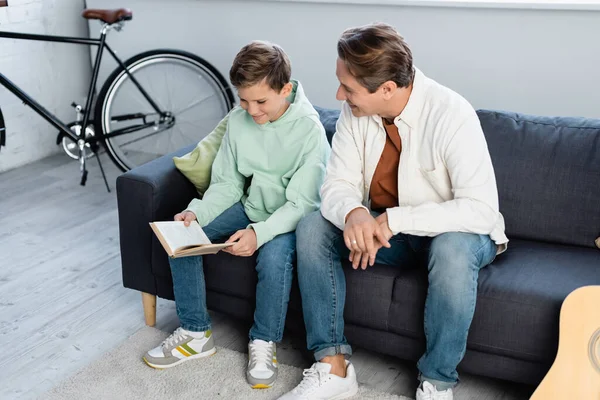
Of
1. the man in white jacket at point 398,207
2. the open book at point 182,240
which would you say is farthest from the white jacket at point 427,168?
the open book at point 182,240

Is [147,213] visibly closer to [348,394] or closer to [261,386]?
[261,386]

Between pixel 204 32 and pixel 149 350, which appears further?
pixel 204 32

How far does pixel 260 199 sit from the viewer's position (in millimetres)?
2244

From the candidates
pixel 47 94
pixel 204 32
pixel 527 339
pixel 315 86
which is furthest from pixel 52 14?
pixel 527 339

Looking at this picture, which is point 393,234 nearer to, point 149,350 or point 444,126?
point 444,126

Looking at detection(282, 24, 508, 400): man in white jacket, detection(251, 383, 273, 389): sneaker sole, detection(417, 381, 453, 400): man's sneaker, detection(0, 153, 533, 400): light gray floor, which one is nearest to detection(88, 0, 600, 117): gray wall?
detection(0, 153, 533, 400): light gray floor

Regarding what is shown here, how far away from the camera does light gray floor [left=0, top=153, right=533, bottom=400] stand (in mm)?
2135

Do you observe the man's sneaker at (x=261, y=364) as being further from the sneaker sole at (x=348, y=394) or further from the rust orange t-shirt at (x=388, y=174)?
the rust orange t-shirt at (x=388, y=174)

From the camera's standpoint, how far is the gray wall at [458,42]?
2822mm

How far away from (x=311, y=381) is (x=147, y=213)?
685 millimetres

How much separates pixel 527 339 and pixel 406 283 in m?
0.32

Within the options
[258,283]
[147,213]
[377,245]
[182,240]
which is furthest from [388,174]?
[147,213]

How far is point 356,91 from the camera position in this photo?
186 centimetres

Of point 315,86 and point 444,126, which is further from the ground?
point 444,126
